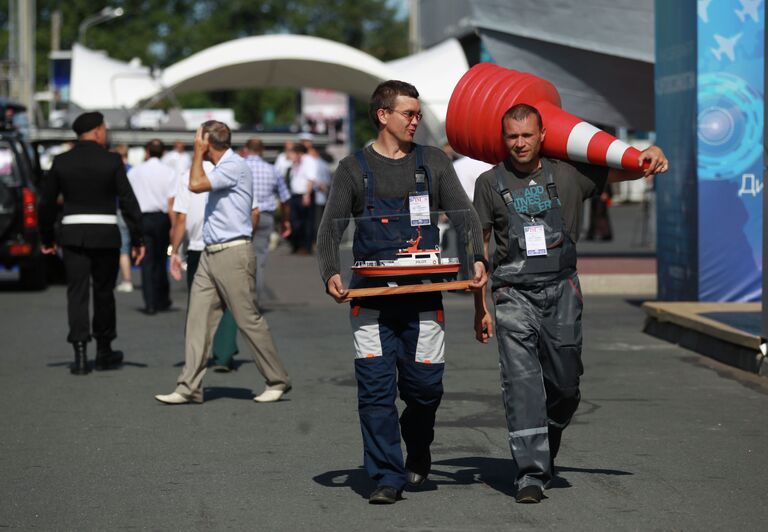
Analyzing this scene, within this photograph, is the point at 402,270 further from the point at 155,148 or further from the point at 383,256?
the point at 155,148

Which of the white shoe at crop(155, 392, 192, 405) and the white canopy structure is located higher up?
the white canopy structure

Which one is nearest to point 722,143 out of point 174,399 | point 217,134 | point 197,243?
point 197,243

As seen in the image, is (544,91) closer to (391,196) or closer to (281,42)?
(391,196)

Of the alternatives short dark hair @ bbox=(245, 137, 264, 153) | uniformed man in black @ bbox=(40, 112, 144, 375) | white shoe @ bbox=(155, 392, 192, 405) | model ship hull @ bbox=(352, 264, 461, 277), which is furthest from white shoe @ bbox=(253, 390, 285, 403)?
short dark hair @ bbox=(245, 137, 264, 153)

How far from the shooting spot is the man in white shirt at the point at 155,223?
1669cm

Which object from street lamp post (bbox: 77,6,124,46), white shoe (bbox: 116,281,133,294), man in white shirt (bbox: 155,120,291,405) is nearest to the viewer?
man in white shirt (bbox: 155,120,291,405)

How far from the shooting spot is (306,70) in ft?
97.7

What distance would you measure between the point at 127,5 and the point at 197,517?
86.7 meters

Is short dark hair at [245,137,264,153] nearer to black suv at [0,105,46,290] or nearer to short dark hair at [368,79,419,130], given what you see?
black suv at [0,105,46,290]

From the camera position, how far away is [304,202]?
27359 mm

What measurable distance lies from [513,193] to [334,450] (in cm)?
209

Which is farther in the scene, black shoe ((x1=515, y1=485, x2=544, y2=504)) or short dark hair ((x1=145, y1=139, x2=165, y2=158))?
short dark hair ((x1=145, y1=139, x2=165, y2=158))

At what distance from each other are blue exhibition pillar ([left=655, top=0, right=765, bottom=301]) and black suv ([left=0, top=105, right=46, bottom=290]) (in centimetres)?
886

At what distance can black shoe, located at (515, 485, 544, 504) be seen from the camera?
22.1 ft
